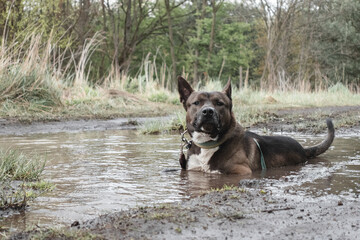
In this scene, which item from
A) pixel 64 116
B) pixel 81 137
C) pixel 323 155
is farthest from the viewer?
pixel 64 116

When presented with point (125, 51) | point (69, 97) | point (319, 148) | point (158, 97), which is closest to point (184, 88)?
point (319, 148)

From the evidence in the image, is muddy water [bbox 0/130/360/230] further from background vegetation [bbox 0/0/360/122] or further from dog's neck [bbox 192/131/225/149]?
background vegetation [bbox 0/0/360/122]

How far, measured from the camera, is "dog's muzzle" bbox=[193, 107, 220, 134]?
5.21 m

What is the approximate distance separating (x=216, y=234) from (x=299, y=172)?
2913 millimetres

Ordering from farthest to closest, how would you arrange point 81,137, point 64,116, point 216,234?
1. point 64,116
2. point 81,137
3. point 216,234

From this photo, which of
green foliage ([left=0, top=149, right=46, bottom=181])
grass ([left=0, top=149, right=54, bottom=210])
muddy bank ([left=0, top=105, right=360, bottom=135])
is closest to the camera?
grass ([left=0, top=149, right=54, bottom=210])

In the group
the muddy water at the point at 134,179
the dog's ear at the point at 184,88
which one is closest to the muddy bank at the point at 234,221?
the muddy water at the point at 134,179

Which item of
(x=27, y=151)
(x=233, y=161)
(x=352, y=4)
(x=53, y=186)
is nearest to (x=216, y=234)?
(x=53, y=186)

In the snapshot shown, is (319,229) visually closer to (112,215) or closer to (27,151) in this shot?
(112,215)

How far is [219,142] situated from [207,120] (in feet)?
1.43

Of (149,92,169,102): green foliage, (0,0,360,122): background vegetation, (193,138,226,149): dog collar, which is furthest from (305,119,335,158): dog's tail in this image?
(149,92,169,102): green foliage

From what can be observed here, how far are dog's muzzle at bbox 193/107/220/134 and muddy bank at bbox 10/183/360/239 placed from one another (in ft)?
4.92

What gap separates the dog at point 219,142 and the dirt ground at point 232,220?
4.54ft

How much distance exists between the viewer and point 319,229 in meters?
3.02
